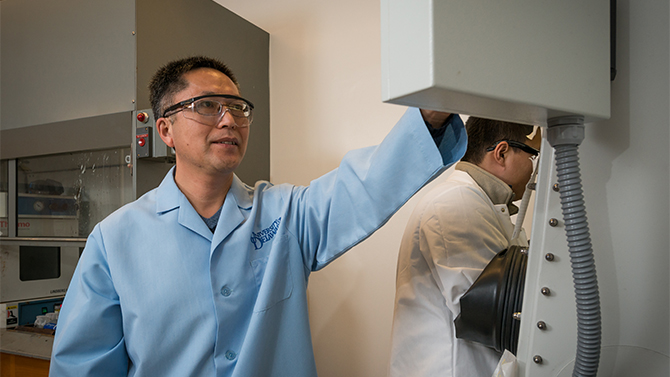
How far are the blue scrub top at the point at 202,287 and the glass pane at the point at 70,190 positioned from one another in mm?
801

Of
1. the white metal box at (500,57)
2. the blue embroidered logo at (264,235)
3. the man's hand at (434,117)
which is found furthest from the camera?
the blue embroidered logo at (264,235)

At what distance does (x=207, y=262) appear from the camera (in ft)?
3.46

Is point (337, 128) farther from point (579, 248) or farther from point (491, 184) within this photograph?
point (579, 248)

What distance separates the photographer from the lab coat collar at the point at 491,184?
134 centimetres

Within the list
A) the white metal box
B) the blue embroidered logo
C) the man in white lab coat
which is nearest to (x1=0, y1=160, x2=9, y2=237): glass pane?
the blue embroidered logo

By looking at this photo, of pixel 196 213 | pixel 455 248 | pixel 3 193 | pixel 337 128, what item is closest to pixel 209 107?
pixel 196 213

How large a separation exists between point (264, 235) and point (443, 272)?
49 centimetres

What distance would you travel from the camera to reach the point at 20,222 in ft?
7.45

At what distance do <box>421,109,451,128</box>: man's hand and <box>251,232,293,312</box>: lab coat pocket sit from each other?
0.52 meters

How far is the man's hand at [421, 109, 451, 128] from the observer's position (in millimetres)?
732

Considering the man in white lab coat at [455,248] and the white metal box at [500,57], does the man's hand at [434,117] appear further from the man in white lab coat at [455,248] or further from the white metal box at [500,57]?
the man in white lab coat at [455,248]

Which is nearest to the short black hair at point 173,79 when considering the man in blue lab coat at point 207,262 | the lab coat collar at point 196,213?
the man in blue lab coat at point 207,262

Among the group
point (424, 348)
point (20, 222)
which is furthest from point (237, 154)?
point (20, 222)

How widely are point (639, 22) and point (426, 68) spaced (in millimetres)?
358
